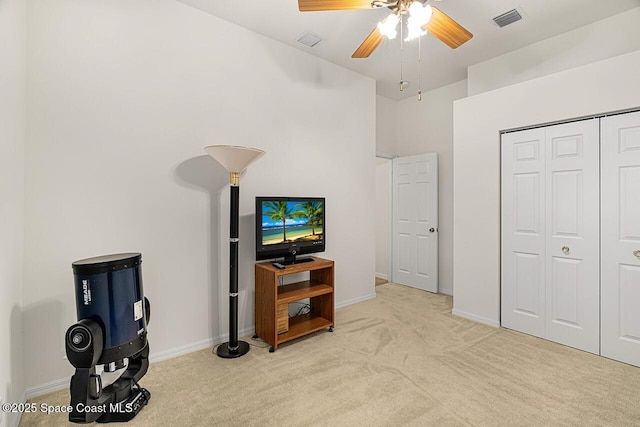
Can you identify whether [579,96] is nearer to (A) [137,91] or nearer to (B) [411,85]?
(B) [411,85]

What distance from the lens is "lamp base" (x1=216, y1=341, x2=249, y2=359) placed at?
2.57 m

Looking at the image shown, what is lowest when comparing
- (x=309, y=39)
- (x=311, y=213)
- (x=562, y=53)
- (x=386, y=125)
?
(x=311, y=213)

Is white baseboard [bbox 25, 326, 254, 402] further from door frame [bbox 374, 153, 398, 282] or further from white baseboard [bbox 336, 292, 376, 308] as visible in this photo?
door frame [bbox 374, 153, 398, 282]

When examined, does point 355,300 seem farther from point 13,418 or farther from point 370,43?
point 13,418

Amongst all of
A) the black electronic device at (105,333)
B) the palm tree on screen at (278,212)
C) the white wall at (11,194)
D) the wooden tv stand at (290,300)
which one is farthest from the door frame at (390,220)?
the white wall at (11,194)

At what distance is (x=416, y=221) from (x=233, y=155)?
3.25 meters

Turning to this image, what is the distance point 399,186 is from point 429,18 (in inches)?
124

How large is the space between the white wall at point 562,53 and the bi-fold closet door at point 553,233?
0.98 meters

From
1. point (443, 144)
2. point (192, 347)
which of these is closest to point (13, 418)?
point (192, 347)

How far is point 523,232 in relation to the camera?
3062 millimetres

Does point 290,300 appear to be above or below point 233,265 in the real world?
below

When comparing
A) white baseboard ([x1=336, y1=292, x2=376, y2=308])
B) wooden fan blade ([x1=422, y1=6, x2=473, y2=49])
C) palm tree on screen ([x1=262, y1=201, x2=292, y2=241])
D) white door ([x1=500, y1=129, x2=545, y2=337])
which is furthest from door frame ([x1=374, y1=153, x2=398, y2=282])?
wooden fan blade ([x1=422, y1=6, x2=473, y2=49])

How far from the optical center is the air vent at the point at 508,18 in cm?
283

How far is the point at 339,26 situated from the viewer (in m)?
2.99
